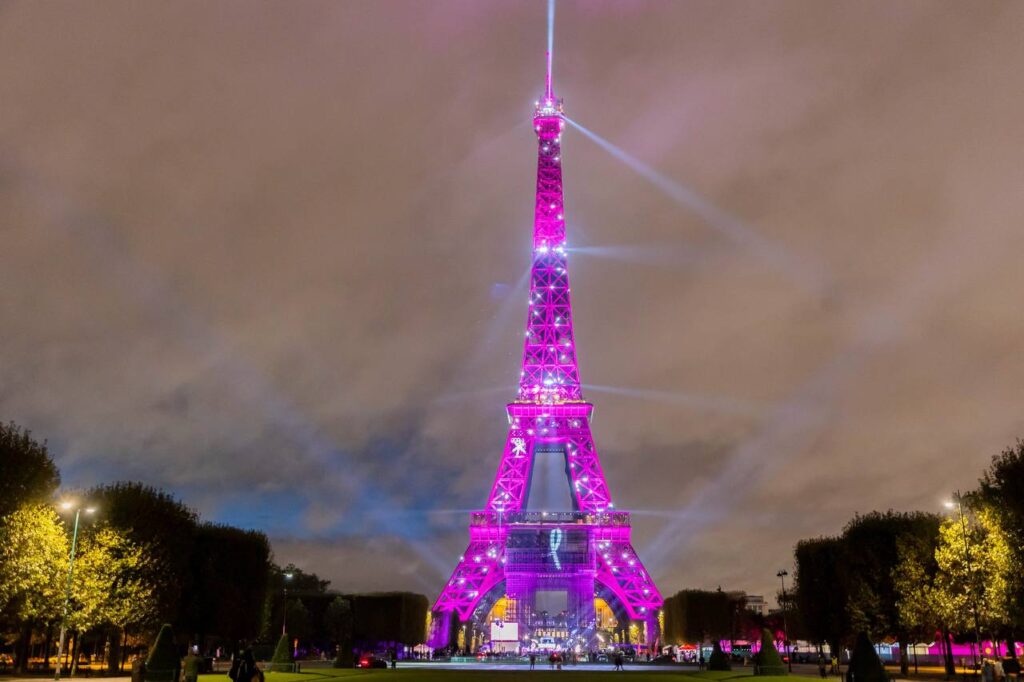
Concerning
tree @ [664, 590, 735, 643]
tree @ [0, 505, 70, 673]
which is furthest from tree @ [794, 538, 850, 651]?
tree @ [0, 505, 70, 673]

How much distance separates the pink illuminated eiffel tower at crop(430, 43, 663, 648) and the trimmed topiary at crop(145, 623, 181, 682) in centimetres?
5722

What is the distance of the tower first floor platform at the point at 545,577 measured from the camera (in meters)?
90.8

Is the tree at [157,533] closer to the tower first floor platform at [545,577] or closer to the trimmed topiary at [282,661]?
the trimmed topiary at [282,661]

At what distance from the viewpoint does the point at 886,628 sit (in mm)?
58906

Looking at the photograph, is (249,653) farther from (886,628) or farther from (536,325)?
(536,325)

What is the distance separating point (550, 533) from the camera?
311 feet

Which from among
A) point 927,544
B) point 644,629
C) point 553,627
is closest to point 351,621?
point 553,627

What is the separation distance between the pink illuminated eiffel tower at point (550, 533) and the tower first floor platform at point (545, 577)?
0.37 ft

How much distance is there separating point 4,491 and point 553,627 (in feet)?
273

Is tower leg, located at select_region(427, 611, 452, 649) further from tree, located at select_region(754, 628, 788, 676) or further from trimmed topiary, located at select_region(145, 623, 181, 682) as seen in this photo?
trimmed topiary, located at select_region(145, 623, 181, 682)

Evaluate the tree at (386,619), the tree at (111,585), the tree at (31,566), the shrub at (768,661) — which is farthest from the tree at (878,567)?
the tree at (386,619)

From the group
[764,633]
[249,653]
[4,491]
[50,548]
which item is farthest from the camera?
[764,633]

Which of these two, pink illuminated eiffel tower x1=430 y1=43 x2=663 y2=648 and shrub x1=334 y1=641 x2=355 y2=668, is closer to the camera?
shrub x1=334 y1=641 x2=355 y2=668

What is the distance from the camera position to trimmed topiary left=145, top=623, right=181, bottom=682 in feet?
105
